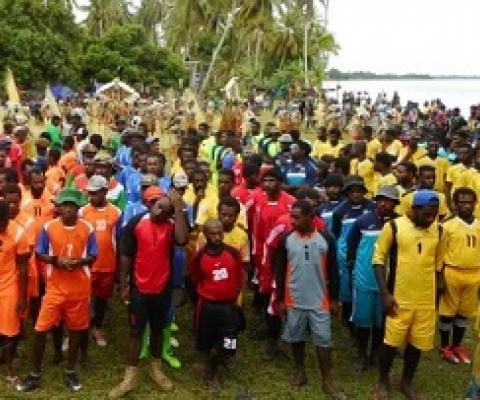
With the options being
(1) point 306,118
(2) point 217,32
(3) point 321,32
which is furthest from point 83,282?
(3) point 321,32

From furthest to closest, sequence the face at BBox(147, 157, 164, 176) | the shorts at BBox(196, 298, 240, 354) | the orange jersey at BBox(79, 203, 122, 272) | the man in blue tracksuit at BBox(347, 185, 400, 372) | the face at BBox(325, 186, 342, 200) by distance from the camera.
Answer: the face at BBox(147, 157, 164, 176), the face at BBox(325, 186, 342, 200), the orange jersey at BBox(79, 203, 122, 272), the man in blue tracksuit at BBox(347, 185, 400, 372), the shorts at BBox(196, 298, 240, 354)

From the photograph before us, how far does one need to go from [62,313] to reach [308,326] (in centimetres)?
204

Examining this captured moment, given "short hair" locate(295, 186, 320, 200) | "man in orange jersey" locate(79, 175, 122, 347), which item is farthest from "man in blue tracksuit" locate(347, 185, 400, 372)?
"man in orange jersey" locate(79, 175, 122, 347)

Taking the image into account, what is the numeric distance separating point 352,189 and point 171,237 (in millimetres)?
1840

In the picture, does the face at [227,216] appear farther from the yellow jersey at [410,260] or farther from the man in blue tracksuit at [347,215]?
the yellow jersey at [410,260]

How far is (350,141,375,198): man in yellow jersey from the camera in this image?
32.3 feet

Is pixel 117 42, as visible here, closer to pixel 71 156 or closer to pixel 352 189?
pixel 71 156

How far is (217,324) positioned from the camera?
632 cm

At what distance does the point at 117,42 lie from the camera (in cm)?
3041

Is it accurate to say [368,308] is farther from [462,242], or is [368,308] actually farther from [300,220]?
[300,220]

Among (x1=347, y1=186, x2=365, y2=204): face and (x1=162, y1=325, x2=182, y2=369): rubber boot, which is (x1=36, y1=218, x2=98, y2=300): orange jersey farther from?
(x1=347, y1=186, x2=365, y2=204): face

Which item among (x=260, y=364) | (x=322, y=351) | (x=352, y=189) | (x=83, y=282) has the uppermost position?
(x=352, y=189)

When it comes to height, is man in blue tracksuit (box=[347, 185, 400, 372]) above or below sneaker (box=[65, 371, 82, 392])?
above

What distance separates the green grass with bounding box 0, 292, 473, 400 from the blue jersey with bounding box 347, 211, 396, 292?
90 centimetres
